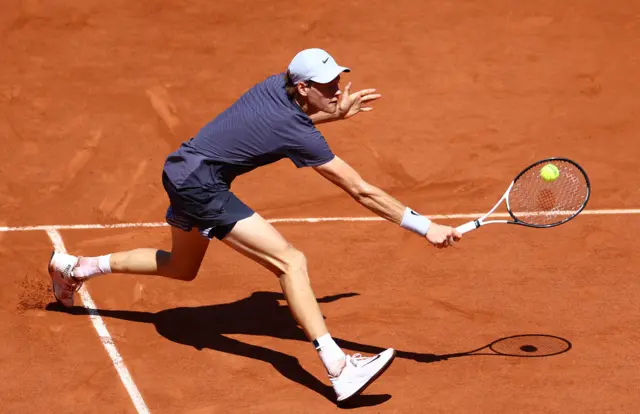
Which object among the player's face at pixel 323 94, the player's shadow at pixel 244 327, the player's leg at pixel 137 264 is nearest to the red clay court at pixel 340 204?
the player's shadow at pixel 244 327

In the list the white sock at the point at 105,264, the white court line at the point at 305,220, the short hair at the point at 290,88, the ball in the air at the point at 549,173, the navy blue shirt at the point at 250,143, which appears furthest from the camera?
the white court line at the point at 305,220

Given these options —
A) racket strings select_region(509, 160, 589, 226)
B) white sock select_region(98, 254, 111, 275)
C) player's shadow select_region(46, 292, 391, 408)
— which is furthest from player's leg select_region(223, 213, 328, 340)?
racket strings select_region(509, 160, 589, 226)

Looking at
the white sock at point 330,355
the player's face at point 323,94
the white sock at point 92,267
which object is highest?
the player's face at point 323,94

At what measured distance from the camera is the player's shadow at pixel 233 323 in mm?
7375

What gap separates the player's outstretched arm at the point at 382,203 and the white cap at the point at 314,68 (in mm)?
504

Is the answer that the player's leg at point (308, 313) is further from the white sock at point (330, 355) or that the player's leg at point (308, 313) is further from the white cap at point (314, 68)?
the white cap at point (314, 68)

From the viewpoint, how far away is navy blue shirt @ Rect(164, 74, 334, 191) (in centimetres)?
662

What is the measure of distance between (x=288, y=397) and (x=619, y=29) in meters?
7.33

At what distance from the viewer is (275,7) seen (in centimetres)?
1238

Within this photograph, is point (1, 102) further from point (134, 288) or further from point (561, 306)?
point (561, 306)

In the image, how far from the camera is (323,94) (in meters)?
6.68

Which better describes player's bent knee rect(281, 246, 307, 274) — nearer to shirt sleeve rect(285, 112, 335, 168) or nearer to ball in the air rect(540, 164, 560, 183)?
shirt sleeve rect(285, 112, 335, 168)

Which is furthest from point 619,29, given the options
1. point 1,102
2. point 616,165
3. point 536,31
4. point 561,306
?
point 1,102

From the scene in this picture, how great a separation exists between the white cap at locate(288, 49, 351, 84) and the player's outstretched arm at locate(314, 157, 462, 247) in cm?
50
